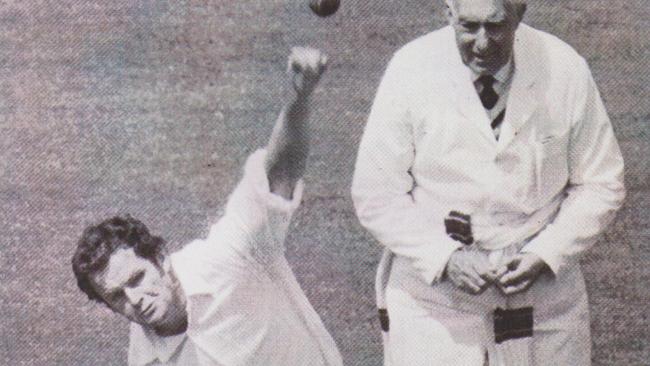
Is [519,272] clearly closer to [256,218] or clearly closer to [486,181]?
[486,181]

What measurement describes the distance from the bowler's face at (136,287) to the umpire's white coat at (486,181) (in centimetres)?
39

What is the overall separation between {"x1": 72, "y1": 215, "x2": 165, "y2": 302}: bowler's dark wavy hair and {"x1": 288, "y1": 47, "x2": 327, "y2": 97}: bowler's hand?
50 cm

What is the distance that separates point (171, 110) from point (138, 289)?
1.60ft

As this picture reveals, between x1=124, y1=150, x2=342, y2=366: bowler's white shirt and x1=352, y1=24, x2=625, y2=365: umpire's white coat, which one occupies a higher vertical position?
x1=352, y1=24, x2=625, y2=365: umpire's white coat

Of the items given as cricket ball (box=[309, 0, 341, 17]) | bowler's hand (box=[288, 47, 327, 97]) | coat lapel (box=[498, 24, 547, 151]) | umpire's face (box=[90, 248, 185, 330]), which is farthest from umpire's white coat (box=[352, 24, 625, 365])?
umpire's face (box=[90, 248, 185, 330])

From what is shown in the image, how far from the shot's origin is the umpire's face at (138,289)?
8.41ft

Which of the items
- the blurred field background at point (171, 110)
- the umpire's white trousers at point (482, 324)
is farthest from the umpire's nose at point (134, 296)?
the umpire's white trousers at point (482, 324)

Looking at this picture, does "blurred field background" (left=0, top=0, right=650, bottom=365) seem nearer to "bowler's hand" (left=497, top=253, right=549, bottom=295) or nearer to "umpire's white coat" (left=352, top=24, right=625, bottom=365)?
"umpire's white coat" (left=352, top=24, right=625, bottom=365)

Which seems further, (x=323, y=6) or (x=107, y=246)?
(x=107, y=246)

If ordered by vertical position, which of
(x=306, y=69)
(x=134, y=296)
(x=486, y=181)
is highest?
(x=306, y=69)

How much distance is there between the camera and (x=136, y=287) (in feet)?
8.41

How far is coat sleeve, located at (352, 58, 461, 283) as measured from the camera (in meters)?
2.48

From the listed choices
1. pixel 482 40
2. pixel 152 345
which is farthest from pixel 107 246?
pixel 482 40

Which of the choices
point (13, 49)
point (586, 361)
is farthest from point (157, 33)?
point (586, 361)
